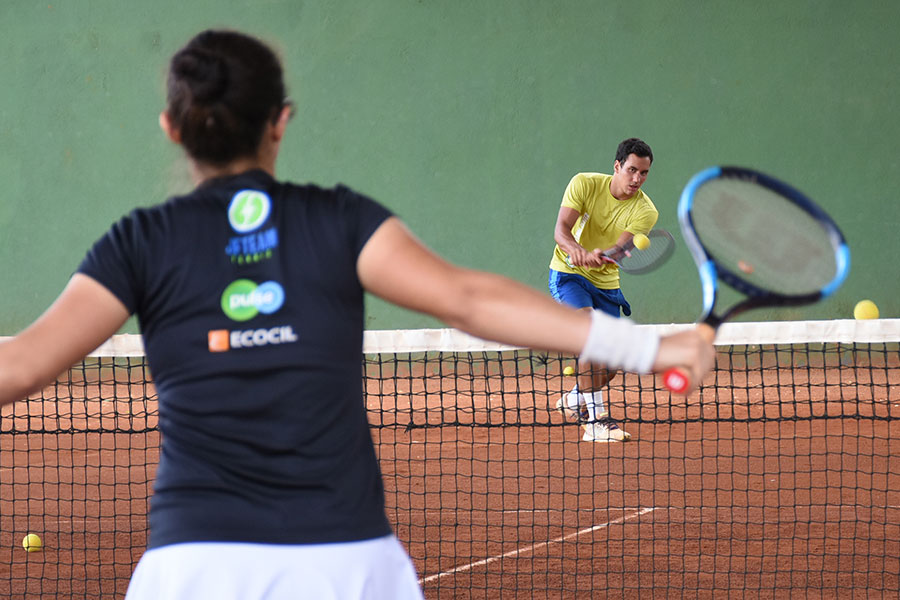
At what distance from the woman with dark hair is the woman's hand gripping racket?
533 mm

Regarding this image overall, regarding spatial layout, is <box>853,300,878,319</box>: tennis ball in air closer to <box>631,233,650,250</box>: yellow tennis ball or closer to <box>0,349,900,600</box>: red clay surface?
<box>0,349,900,600</box>: red clay surface

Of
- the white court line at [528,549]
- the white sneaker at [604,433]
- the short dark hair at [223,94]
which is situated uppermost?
the short dark hair at [223,94]

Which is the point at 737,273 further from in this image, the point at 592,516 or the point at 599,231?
the point at 599,231

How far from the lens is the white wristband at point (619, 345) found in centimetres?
121

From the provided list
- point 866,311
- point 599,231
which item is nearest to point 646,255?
point 599,231

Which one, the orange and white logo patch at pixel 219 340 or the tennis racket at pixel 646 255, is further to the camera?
the tennis racket at pixel 646 255

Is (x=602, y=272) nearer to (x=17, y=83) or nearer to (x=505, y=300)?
(x=505, y=300)

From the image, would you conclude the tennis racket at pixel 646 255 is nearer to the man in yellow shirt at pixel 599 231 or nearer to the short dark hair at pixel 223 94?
the man in yellow shirt at pixel 599 231

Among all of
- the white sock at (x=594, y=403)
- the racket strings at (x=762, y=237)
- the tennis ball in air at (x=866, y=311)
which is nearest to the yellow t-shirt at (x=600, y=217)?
the white sock at (x=594, y=403)

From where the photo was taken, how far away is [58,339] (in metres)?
1.18

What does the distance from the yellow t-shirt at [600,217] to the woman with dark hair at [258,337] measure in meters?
4.61

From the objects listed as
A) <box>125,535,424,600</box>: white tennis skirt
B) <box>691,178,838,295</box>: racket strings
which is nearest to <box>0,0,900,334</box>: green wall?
<box>691,178,838,295</box>: racket strings

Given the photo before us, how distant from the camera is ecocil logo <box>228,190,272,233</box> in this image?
1218mm

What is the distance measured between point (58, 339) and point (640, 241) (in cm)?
472
